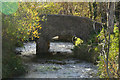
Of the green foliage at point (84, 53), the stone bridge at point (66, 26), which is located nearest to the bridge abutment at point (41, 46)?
the stone bridge at point (66, 26)

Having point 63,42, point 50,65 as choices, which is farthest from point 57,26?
point 63,42

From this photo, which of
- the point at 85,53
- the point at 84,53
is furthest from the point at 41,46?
the point at 85,53

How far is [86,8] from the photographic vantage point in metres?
21.0

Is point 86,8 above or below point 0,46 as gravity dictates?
above

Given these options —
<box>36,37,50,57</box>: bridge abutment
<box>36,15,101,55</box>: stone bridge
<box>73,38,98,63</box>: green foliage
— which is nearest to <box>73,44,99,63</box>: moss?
<box>73,38,98,63</box>: green foliage

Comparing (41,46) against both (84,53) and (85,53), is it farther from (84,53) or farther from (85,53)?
(85,53)

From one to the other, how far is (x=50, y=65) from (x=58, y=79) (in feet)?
12.3

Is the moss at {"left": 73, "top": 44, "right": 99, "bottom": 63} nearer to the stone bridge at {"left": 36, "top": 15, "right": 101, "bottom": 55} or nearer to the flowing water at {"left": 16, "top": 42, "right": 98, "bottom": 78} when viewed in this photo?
the flowing water at {"left": 16, "top": 42, "right": 98, "bottom": 78}

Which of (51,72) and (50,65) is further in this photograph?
(50,65)

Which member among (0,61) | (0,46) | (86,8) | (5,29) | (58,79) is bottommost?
(58,79)

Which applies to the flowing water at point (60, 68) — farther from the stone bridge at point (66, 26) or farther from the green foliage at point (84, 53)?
the stone bridge at point (66, 26)

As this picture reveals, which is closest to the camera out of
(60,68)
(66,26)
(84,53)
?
(60,68)

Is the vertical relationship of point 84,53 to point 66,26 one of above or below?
below

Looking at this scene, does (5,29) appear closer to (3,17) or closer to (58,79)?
(3,17)
